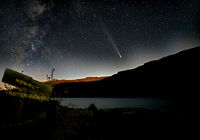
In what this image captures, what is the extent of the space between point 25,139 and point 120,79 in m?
174

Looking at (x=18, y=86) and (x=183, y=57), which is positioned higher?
(x=183, y=57)

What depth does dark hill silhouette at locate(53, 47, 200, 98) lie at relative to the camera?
116794 millimetres

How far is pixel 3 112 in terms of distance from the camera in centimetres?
658

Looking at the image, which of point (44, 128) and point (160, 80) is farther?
point (160, 80)

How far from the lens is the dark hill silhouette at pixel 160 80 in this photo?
383 ft

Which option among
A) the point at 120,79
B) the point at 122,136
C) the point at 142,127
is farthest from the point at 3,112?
the point at 120,79

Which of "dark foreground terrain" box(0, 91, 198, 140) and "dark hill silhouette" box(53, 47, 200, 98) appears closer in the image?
"dark foreground terrain" box(0, 91, 198, 140)

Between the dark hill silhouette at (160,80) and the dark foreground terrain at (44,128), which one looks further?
the dark hill silhouette at (160,80)

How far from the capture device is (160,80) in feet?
455

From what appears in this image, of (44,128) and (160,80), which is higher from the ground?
(160,80)

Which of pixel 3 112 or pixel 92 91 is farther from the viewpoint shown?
pixel 92 91

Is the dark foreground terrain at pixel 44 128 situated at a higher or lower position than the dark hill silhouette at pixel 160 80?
lower

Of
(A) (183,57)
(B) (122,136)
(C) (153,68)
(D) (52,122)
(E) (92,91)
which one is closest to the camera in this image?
(B) (122,136)

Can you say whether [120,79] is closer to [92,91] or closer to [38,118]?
[92,91]
